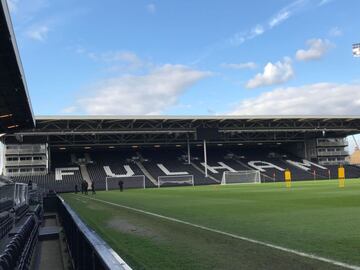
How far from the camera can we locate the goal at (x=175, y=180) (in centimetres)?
5522

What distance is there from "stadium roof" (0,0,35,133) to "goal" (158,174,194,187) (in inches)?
1260

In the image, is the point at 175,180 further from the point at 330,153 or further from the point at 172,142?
the point at 330,153

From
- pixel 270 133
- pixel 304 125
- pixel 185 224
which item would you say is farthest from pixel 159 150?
pixel 185 224

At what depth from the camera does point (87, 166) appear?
6003 cm

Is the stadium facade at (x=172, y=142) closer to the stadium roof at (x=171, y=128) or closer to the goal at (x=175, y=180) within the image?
the stadium roof at (x=171, y=128)

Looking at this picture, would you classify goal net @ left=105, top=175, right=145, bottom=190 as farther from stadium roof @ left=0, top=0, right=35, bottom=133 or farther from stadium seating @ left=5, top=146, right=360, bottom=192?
stadium roof @ left=0, top=0, right=35, bottom=133

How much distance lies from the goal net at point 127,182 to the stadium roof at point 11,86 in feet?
96.6

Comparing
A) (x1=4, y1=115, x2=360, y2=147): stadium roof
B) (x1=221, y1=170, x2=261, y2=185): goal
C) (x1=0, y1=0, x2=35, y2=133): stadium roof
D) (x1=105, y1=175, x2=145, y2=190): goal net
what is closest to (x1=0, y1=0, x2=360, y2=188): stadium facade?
(x1=4, y1=115, x2=360, y2=147): stadium roof

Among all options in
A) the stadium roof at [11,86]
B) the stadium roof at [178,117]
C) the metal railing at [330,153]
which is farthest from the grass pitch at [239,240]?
the metal railing at [330,153]

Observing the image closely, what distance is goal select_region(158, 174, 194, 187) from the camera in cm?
5522

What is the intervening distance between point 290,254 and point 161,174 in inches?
2030

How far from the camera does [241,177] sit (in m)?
55.9

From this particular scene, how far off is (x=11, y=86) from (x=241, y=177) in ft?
140

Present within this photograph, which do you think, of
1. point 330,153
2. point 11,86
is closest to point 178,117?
point 330,153
